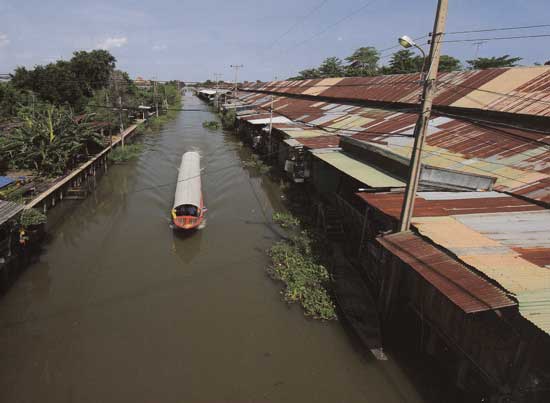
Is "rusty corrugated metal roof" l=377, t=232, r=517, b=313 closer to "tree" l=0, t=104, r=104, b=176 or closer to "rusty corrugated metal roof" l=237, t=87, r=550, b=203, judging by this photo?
"rusty corrugated metal roof" l=237, t=87, r=550, b=203

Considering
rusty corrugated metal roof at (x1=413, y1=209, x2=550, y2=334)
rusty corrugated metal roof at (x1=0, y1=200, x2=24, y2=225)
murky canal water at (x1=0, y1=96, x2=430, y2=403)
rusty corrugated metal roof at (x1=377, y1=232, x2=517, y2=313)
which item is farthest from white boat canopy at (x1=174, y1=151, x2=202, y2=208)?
rusty corrugated metal roof at (x1=413, y1=209, x2=550, y2=334)

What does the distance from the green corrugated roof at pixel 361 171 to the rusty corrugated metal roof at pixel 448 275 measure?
11.7 ft

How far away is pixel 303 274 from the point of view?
40.9 feet

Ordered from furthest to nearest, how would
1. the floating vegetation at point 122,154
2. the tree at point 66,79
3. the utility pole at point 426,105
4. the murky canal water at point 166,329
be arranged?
the tree at point 66,79
the floating vegetation at point 122,154
the murky canal water at point 166,329
the utility pole at point 426,105

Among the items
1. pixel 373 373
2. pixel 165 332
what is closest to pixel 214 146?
pixel 165 332

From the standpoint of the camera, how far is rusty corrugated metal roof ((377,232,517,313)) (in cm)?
570

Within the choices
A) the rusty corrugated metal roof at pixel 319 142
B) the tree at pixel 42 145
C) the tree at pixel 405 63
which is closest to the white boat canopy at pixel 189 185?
the rusty corrugated metal roof at pixel 319 142

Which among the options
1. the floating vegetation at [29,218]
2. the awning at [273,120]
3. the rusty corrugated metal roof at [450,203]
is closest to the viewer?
the rusty corrugated metal roof at [450,203]

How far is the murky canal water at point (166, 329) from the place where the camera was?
337 inches

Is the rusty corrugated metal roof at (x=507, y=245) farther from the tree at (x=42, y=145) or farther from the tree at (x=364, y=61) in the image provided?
the tree at (x=364, y=61)

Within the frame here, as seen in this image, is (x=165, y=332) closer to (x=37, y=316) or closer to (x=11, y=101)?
(x=37, y=316)

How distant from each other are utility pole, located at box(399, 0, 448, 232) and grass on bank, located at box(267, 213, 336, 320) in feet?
13.3

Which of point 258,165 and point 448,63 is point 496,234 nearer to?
point 258,165

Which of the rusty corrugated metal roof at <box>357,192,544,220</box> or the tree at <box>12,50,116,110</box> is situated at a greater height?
the tree at <box>12,50,116,110</box>
